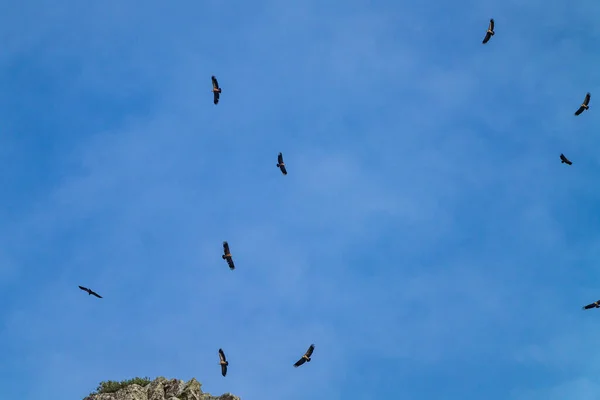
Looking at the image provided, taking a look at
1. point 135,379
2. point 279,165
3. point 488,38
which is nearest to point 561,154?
point 488,38

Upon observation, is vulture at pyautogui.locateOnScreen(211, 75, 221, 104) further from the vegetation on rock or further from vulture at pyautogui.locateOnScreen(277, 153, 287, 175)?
the vegetation on rock

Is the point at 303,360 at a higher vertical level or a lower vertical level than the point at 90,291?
lower

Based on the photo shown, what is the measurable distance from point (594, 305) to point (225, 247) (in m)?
36.7

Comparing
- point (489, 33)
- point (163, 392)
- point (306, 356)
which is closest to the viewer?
point (163, 392)

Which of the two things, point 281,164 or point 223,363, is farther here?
point 281,164

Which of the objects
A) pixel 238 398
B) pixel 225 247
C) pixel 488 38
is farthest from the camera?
pixel 488 38

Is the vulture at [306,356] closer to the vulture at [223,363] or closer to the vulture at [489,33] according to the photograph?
the vulture at [223,363]

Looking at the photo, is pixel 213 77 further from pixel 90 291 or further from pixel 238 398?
pixel 238 398

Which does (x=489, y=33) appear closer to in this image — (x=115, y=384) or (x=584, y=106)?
(x=584, y=106)

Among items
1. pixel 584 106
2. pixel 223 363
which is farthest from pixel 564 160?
pixel 223 363

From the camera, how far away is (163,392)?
70.4 meters

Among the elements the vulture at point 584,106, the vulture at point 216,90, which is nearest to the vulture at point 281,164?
the vulture at point 216,90

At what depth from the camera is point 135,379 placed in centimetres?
7419

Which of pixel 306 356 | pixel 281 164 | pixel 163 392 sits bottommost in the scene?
pixel 163 392
